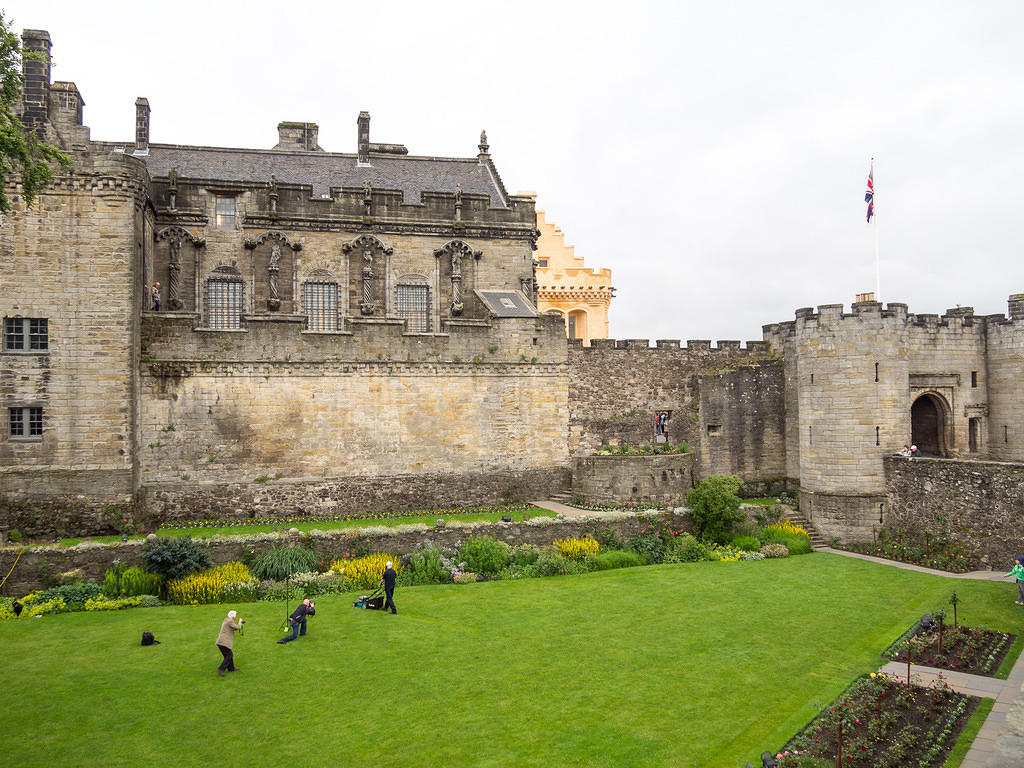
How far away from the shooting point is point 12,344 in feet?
79.8

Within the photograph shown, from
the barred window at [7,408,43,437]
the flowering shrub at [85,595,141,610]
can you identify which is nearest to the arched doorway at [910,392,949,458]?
the flowering shrub at [85,595,141,610]

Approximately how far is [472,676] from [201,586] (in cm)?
977

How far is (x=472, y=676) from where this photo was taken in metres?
15.4

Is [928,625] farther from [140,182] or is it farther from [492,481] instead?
[140,182]

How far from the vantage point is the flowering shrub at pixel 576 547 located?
25.4m

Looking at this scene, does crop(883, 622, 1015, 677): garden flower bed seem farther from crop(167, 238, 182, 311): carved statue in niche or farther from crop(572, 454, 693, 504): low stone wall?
crop(167, 238, 182, 311): carved statue in niche

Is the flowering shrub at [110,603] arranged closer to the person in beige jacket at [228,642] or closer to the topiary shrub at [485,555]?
the person in beige jacket at [228,642]

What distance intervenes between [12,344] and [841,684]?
26350mm

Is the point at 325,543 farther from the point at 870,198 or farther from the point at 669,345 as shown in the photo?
the point at 870,198

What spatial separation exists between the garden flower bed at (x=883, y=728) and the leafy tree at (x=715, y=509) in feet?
41.6

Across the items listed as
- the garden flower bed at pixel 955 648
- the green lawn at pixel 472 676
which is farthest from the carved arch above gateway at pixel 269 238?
the garden flower bed at pixel 955 648

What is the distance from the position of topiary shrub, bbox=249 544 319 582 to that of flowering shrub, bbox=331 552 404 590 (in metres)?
0.83

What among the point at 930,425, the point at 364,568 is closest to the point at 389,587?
the point at 364,568

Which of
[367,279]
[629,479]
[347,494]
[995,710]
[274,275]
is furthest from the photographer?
[367,279]
